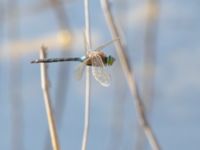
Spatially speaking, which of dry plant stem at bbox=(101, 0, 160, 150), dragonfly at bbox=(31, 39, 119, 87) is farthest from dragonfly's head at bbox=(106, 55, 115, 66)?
dry plant stem at bbox=(101, 0, 160, 150)

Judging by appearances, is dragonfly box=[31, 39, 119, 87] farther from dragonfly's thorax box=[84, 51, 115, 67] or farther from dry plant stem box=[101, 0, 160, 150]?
dry plant stem box=[101, 0, 160, 150]

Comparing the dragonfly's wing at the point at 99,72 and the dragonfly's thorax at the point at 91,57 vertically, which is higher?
the dragonfly's thorax at the point at 91,57

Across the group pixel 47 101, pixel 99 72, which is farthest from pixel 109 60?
pixel 47 101

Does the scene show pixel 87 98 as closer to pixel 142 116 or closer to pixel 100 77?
pixel 100 77

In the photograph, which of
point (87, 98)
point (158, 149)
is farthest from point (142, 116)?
point (87, 98)

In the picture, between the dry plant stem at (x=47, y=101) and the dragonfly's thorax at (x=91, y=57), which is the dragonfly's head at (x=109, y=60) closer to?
the dragonfly's thorax at (x=91, y=57)

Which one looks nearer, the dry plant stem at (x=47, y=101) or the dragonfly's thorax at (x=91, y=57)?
the dragonfly's thorax at (x=91, y=57)

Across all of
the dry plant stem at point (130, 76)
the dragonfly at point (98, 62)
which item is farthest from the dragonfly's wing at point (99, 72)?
the dry plant stem at point (130, 76)

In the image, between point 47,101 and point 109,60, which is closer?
point 109,60

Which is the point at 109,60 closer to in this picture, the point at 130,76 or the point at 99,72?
the point at 99,72
